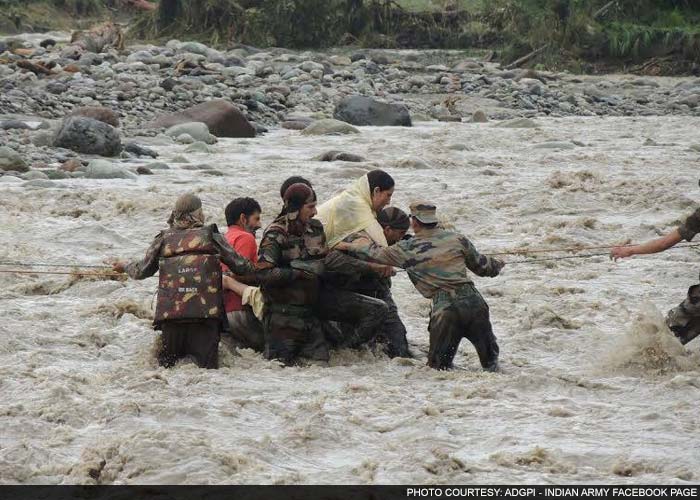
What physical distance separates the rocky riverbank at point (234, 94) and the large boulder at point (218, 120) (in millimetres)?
19

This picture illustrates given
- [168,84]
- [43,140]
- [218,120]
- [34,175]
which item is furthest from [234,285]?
[168,84]

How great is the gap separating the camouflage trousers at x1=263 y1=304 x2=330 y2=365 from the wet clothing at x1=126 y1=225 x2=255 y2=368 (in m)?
0.32

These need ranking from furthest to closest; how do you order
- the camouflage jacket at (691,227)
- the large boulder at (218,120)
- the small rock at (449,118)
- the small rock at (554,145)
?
the small rock at (449,118), the large boulder at (218,120), the small rock at (554,145), the camouflage jacket at (691,227)

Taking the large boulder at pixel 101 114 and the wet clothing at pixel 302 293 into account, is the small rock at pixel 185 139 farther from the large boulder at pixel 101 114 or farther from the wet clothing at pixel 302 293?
the wet clothing at pixel 302 293

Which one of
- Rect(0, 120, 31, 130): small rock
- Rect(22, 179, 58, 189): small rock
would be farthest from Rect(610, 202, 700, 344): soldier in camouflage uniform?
Rect(0, 120, 31, 130): small rock

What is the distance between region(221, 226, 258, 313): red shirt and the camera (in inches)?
288

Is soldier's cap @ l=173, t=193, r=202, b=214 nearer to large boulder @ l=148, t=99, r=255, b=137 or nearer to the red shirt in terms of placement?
the red shirt

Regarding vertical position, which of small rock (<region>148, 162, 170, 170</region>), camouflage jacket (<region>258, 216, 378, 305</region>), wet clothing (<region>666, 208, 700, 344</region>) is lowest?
small rock (<region>148, 162, 170, 170</region>)

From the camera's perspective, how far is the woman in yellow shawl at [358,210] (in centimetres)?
743

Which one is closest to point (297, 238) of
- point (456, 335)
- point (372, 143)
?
point (456, 335)

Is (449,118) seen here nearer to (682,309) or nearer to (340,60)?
(340,60)

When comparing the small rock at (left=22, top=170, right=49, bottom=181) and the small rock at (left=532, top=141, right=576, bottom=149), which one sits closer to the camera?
the small rock at (left=22, top=170, right=49, bottom=181)

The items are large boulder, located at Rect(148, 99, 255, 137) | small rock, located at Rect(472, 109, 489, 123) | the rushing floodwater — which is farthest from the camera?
small rock, located at Rect(472, 109, 489, 123)

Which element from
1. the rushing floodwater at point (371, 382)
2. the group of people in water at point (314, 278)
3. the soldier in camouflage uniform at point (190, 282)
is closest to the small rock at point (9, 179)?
the rushing floodwater at point (371, 382)
